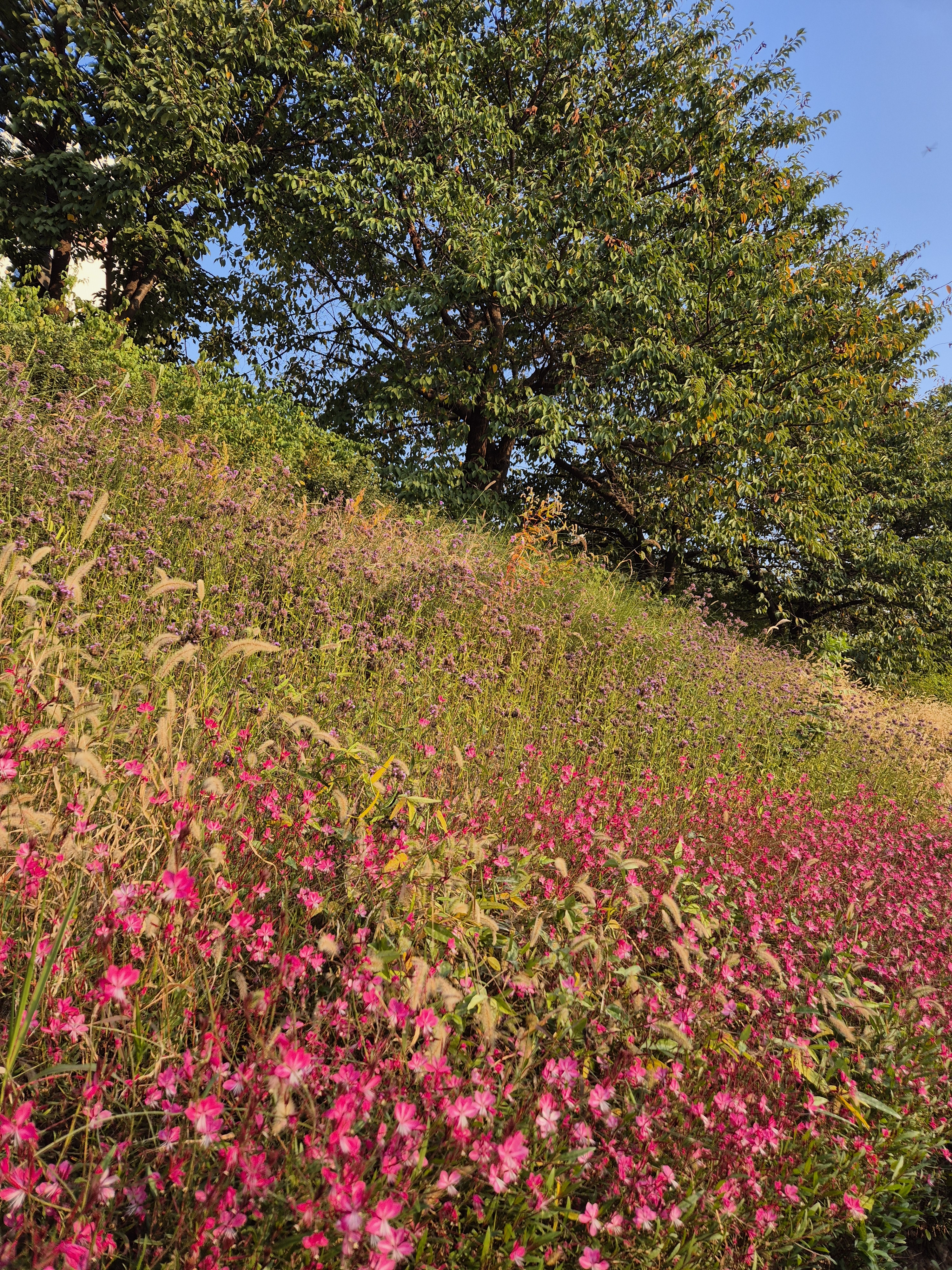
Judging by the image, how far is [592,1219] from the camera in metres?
1.51

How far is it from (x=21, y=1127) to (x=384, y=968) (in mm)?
769

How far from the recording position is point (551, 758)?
13.0 feet

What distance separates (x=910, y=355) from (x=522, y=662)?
664 inches

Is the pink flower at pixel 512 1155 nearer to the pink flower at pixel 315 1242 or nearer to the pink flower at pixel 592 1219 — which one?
the pink flower at pixel 592 1219

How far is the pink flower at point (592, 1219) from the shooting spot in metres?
1.49

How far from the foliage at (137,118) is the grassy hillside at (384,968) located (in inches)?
337

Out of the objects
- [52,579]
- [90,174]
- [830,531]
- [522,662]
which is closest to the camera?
[52,579]

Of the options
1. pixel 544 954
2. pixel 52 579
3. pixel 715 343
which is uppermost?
pixel 715 343

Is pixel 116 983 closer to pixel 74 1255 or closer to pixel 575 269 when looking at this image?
pixel 74 1255

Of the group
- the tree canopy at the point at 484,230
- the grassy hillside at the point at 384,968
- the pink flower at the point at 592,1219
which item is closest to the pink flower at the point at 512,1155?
the grassy hillside at the point at 384,968

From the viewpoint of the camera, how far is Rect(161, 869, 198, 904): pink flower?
1504 millimetres

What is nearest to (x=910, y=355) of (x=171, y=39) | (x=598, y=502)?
(x=598, y=502)

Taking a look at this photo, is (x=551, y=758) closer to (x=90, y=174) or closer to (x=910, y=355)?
(x=90, y=174)

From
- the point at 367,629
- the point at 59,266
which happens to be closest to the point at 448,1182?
the point at 367,629
